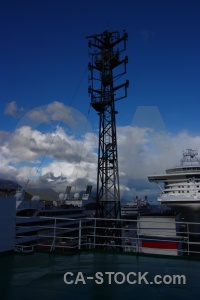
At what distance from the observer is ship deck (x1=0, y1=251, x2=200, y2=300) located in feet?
13.5

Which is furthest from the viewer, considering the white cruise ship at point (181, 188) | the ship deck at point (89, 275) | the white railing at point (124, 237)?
the white cruise ship at point (181, 188)

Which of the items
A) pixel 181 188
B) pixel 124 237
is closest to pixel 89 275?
pixel 124 237

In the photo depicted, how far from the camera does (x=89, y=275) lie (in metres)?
5.11

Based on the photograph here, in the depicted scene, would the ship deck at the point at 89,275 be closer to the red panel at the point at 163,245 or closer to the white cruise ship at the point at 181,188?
the red panel at the point at 163,245

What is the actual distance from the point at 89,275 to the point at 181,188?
109ft

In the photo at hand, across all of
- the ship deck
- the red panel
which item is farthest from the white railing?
the ship deck

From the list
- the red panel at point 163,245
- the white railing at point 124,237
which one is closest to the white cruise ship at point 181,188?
the white railing at point 124,237

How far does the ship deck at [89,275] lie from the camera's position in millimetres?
4125

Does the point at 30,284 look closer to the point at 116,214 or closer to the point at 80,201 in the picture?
the point at 116,214

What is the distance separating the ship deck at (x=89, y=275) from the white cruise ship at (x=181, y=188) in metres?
28.8

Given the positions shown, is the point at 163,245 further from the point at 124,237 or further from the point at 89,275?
the point at 89,275

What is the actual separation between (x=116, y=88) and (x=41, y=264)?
19.4 meters

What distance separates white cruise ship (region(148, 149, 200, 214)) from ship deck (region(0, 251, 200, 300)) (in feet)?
94.4

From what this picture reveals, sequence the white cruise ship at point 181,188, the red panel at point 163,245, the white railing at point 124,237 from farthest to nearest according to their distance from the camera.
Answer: the white cruise ship at point 181,188 → the red panel at point 163,245 → the white railing at point 124,237
